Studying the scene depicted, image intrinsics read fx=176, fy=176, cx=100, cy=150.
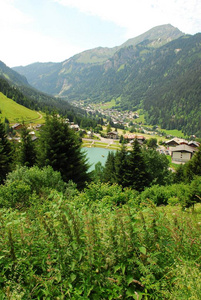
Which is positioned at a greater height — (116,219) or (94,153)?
(116,219)

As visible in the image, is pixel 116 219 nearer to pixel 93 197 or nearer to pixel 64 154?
pixel 93 197

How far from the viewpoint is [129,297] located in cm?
316

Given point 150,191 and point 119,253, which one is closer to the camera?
point 119,253

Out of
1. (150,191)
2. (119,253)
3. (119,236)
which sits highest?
(119,236)

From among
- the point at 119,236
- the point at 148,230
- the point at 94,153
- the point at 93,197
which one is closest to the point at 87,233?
the point at 119,236

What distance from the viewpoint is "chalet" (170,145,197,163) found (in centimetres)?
7538

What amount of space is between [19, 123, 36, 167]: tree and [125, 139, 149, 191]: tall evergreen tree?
14.2 m

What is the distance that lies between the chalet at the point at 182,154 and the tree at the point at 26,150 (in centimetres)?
6984

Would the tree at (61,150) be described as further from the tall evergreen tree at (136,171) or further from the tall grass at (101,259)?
the tall grass at (101,259)

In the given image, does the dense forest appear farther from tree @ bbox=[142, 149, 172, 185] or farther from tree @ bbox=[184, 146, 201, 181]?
tree @ bbox=[142, 149, 172, 185]

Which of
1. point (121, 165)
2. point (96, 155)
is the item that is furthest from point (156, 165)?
point (96, 155)

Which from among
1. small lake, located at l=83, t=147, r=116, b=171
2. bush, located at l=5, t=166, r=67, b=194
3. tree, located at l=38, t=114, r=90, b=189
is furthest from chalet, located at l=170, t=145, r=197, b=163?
bush, located at l=5, t=166, r=67, b=194

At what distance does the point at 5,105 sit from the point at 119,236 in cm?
15199

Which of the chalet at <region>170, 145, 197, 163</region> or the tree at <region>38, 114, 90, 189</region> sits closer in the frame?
the tree at <region>38, 114, 90, 189</region>
